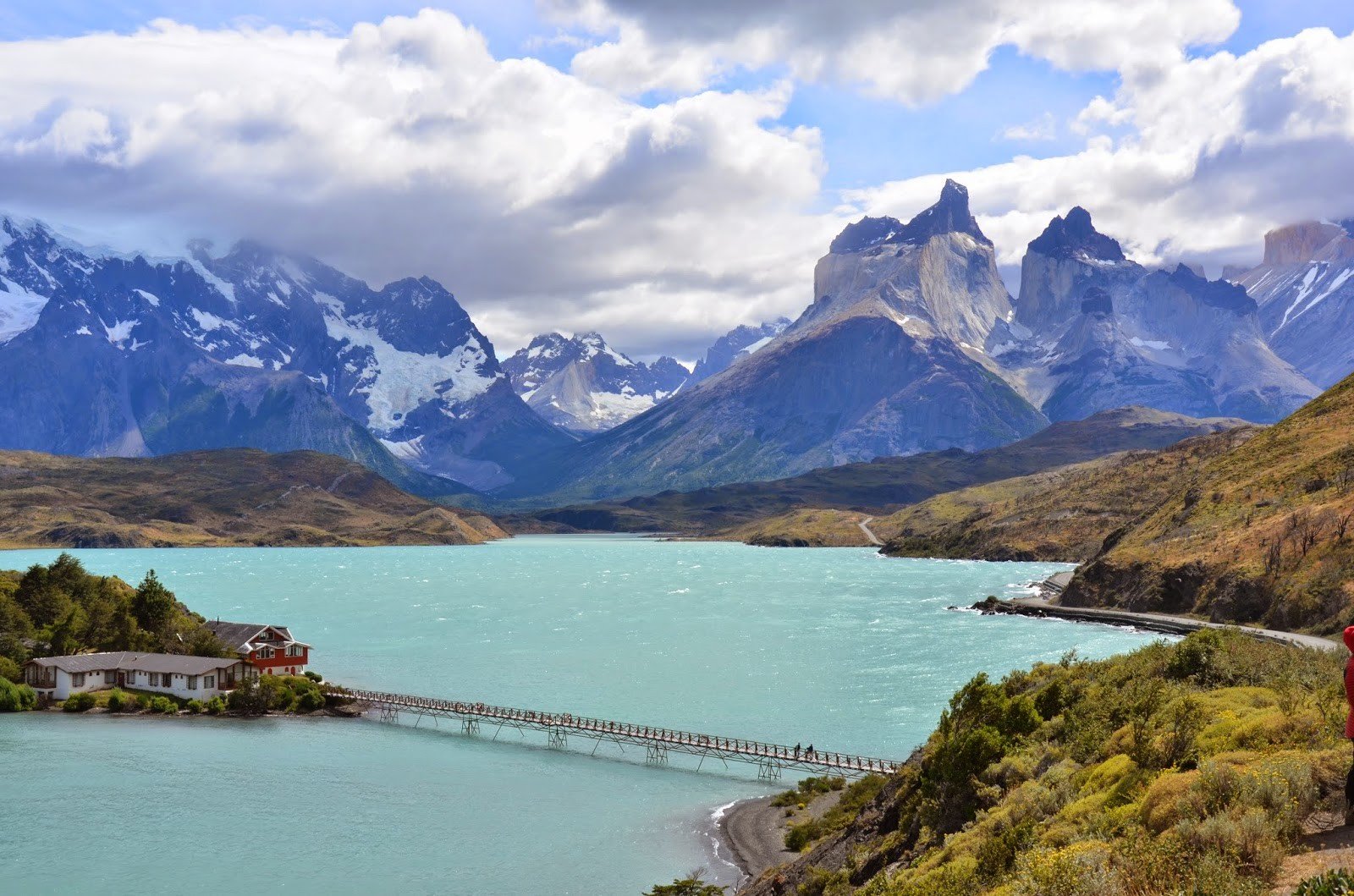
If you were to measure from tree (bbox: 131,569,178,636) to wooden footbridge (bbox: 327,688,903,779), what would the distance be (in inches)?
1054

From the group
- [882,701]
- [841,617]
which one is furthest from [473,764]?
[841,617]

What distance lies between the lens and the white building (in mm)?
109875

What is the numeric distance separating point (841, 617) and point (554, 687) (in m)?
67.3

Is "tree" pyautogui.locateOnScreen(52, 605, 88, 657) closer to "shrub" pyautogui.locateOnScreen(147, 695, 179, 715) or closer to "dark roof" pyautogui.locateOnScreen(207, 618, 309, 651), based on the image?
"dark roof" pyautogui.locateOnScreen(207, 618, 309, 651)

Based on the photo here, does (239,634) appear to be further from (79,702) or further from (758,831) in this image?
(758,831)

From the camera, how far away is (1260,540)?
457 ft

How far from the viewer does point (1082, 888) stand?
19125 mm

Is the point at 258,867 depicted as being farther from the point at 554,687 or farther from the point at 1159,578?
the point at 1159,578

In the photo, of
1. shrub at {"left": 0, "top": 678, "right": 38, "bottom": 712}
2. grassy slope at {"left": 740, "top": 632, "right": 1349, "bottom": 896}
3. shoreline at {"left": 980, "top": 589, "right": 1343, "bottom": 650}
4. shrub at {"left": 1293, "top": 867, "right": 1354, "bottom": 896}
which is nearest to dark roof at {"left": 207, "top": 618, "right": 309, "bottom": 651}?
shrub at {"left": 0, "top": 678, "right": 38, "bottom": 712}

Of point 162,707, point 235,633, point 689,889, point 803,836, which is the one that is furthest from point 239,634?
point 689,889

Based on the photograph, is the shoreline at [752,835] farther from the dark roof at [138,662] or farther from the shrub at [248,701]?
the dark roof at [138,662]

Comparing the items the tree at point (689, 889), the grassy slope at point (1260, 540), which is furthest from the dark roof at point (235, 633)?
the grassy slope at point (1260, 540)

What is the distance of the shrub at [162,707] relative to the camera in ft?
351

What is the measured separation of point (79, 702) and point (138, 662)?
7.79 meters
